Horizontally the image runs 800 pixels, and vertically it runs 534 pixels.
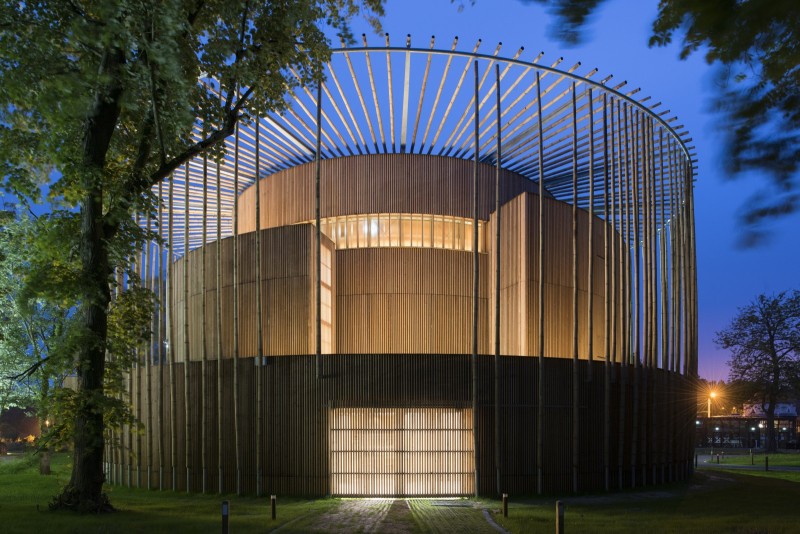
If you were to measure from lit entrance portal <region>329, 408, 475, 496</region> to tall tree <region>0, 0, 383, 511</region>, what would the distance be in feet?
25.6

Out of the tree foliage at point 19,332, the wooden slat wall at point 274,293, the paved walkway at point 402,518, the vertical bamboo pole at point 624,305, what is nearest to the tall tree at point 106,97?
the paved walkway at point 402,518

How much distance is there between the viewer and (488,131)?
27984 millimetres

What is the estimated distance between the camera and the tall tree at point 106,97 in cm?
1209

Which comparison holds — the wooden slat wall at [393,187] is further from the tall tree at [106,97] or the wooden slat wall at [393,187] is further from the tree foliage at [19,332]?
the tall tree at [106,97]

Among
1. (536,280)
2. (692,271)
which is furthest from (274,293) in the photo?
(692,271)

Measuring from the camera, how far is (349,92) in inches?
1512

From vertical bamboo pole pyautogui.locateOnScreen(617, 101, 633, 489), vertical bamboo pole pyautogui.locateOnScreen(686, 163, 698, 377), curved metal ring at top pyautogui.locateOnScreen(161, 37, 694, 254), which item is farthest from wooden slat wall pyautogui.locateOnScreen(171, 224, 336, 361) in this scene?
vertical bamboo pole pyautogui.locateOnScreen(686, 163, 698, 377)

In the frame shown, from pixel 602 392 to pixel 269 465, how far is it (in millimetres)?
11178

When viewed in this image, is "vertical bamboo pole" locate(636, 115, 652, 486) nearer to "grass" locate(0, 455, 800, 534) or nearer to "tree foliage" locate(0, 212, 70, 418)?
"grass" locate(0, 455, 800, 534)

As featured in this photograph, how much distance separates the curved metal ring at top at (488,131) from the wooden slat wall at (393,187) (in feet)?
2.16

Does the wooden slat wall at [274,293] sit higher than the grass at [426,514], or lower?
higher

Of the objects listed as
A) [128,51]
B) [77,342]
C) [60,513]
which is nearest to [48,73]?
[128,51]

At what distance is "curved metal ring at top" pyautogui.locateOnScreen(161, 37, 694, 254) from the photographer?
23.9 metres

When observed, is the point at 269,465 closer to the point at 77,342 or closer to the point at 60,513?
the point at 60,513
